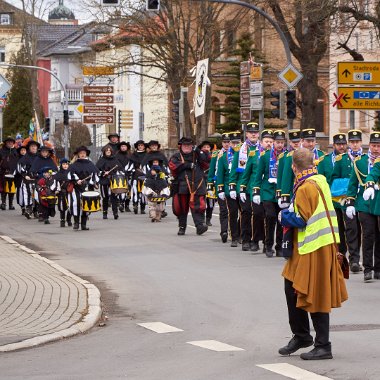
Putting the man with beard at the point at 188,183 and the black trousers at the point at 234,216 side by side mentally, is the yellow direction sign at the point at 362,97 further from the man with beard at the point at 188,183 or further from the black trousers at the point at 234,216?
the black trousers at the point at 234,216

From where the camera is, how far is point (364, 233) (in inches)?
685

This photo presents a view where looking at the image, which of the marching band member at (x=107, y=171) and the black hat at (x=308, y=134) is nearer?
the black hat at (x=308, y=134)

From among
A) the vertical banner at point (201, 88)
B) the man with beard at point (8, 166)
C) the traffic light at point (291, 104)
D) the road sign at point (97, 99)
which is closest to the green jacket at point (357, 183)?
the vertical banner at point (201, 88)

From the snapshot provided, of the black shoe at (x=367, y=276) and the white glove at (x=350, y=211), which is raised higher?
the white glove at (x=350, y=211)

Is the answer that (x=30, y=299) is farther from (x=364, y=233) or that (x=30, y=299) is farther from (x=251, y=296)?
(x=364, y=233)

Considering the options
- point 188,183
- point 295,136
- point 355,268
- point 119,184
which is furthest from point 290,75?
point 355,268

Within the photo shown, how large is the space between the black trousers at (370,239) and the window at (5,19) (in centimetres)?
12935

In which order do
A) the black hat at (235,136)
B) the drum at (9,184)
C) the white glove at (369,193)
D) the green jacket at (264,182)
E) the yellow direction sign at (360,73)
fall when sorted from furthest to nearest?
the drum at (9,184) → the yellow direction sign at (360,73) → the black hat at (235,136) → the green jacket at (264,182) → the white glove at (369,193)

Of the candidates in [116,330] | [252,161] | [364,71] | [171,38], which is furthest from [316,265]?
[171,38]

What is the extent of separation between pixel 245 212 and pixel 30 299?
7.91m

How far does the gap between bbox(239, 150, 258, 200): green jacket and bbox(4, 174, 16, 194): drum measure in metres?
15.3

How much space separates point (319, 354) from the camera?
35.3ft

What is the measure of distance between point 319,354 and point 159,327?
264cm

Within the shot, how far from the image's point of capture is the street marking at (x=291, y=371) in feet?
32.4
